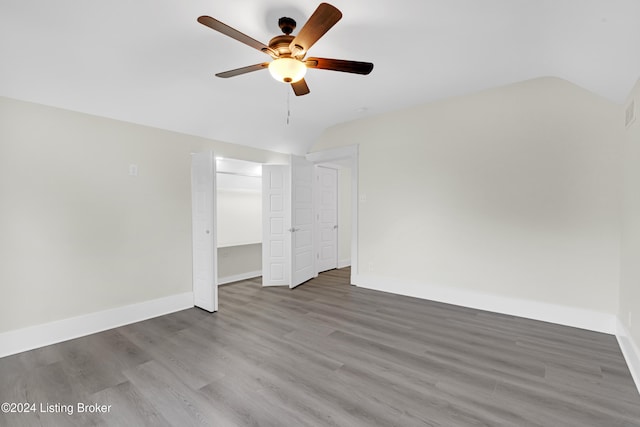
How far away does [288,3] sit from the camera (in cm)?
201

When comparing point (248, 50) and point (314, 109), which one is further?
point (314, 109)

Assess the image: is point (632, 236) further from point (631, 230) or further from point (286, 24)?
point (286, 24)

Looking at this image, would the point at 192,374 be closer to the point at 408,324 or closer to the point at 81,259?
the point at 81,259

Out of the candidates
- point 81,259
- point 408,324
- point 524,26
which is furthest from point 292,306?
point 524,26

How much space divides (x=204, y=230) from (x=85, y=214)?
1.25m

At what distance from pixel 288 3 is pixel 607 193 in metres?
3.56

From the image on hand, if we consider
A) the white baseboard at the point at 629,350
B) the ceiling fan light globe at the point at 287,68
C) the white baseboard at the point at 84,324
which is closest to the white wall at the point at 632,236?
the white baseboard at the point at 629,350

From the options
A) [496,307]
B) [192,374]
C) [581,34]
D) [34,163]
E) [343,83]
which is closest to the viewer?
[581,34]

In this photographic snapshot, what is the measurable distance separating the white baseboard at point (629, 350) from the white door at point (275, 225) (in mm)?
4078

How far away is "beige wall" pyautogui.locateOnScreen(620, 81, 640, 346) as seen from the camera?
232 cm

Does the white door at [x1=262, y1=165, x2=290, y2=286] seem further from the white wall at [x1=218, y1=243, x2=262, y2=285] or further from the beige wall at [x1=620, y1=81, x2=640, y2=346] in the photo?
the beige wall at [x1=620, y1=81, x2=640, y2=346]

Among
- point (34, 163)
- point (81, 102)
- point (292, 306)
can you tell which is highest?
point (81, 102)

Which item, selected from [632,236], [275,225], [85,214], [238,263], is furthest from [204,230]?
[632,236]

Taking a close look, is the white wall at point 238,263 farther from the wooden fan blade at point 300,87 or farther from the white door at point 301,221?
the wooden fan blade at point 300,87
